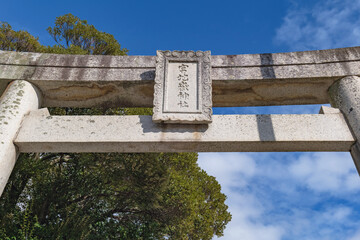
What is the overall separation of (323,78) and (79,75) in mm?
3450

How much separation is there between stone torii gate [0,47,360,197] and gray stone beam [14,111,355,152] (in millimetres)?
12

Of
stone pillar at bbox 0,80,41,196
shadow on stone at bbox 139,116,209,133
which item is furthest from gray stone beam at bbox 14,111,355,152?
stone pillar at bbox 0,80,41,196

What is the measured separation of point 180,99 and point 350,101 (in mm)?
2196

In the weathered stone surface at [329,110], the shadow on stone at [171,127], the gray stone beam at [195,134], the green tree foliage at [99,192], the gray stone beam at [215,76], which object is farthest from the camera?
the green tree foliage at [99,192]

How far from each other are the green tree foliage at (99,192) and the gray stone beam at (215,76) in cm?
238

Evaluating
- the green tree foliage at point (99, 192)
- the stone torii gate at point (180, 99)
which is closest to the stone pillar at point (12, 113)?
the stone torii gate at point (180, 99)

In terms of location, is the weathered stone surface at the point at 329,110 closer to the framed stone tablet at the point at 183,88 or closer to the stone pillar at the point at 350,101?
the stone pillar at the point at 350,101

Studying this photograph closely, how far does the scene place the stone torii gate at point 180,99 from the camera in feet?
11.8

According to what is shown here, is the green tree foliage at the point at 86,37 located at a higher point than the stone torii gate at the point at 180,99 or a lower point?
higher

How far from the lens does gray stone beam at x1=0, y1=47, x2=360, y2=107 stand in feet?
13.7

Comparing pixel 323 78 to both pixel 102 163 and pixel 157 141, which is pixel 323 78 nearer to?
pixel 157 141

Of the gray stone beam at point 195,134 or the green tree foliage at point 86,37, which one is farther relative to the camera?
the green tree foliage at point 86,37

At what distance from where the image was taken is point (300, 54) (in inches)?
170

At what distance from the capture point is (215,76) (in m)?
4.21
